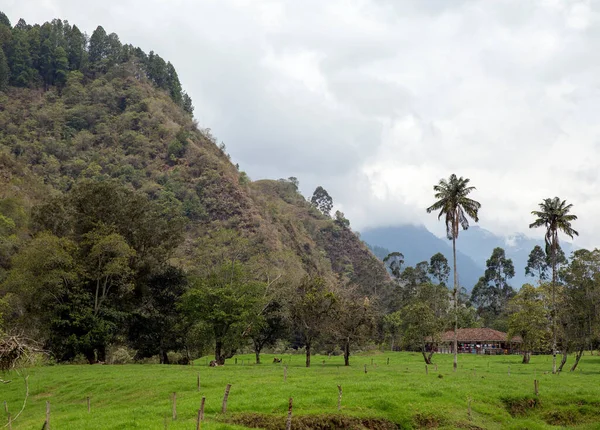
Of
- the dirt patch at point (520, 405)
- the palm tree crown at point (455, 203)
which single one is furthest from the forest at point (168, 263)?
the dirt patch at point (520, 405)

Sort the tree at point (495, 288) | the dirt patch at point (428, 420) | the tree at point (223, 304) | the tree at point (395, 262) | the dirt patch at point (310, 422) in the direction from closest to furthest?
1. the dirt patch at point (310, 422)
2. the dirt patch at point (428, 420)
3. the tree at point (223, 304)
4. the tree at point (495, 288)
5. the tree at point (395, 262)

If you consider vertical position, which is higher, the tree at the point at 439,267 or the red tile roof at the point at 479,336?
the tree at the point at 439,267

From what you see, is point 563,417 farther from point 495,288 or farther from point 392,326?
point 495,288

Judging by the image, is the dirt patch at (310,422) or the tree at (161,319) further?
the tree at (161,319)

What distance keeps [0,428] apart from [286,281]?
57.3 metres

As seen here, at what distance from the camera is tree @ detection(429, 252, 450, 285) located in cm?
15275

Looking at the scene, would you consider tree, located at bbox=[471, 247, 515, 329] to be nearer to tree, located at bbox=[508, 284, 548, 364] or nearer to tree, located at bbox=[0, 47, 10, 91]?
tree, located at bbox=[508, 284, 548, 364]

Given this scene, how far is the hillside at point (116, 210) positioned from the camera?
170ft

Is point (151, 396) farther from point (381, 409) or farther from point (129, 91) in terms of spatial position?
point (129, 91)

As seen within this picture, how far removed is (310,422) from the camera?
77.3 ft

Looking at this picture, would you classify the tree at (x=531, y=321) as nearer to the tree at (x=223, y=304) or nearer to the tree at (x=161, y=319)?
the tree at (x=223, y=304)

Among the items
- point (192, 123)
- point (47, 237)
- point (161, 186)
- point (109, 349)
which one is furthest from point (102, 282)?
point (192, 123)

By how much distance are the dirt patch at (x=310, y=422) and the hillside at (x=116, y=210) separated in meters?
33.0

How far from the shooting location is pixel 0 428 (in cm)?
2453
